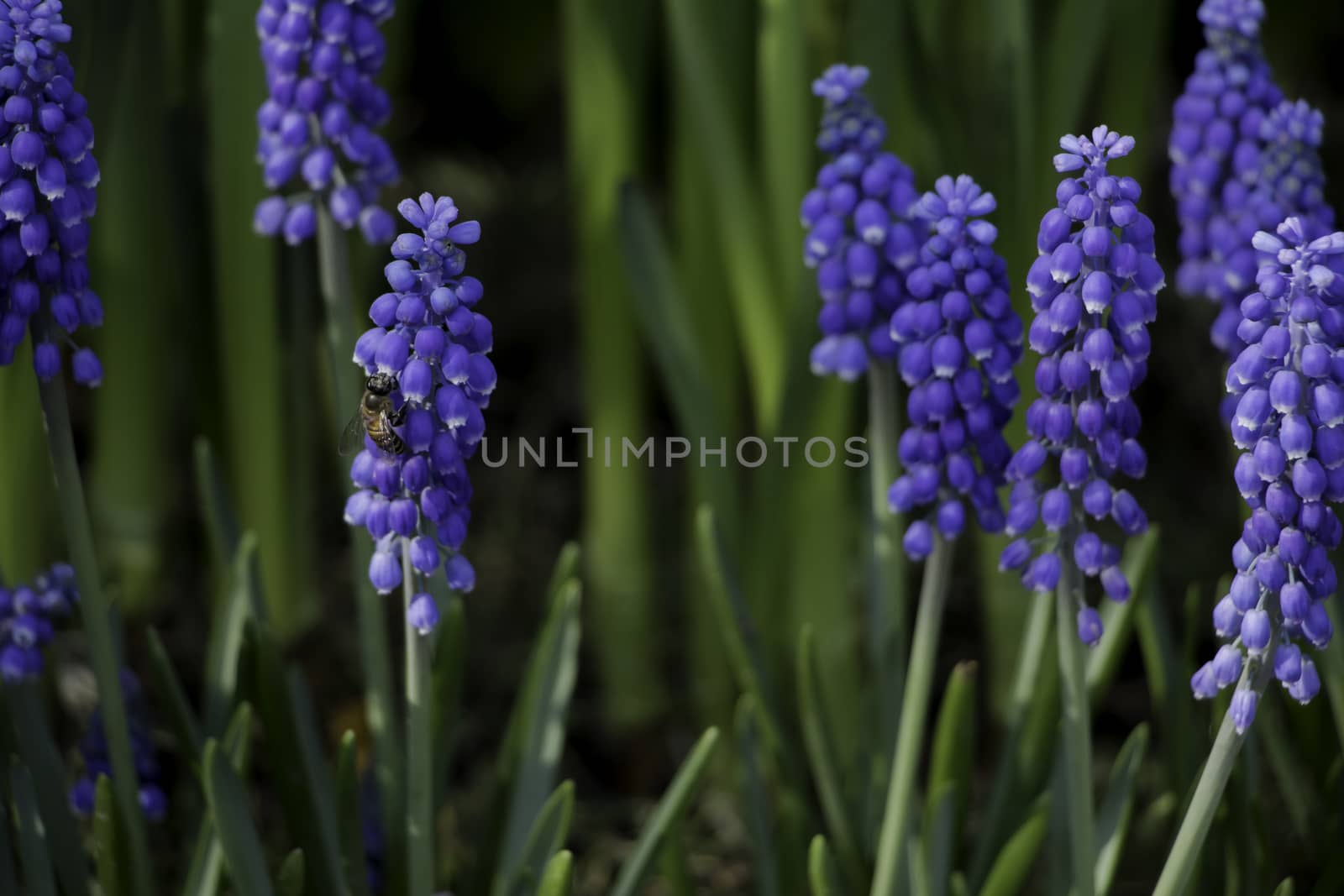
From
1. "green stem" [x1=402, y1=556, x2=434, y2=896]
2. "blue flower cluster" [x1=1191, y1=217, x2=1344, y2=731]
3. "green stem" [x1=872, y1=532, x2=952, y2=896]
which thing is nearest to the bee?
"green stem" [x1=402, y1=556, x2=434, y2=896]

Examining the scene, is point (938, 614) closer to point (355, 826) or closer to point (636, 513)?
point (355, 826)

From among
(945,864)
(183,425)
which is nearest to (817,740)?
(945,864)

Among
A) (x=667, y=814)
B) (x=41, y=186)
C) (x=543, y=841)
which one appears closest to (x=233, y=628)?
(x=543, y=841)

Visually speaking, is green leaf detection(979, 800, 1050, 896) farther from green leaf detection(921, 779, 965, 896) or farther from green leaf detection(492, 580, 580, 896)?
green leaf detection(492, 580, 580, 896)

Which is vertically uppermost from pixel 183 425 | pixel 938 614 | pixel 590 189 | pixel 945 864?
pixel 590 189

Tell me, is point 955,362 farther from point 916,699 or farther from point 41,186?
point 41,186

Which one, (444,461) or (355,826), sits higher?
(444,461)
